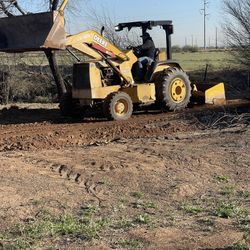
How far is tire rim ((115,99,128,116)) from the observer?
15.2 meters

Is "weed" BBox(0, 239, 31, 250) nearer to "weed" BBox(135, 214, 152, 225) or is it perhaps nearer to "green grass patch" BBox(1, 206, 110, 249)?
"green grass patch" BBox(1, 206, 110, 249)

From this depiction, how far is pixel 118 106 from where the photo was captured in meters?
15.2

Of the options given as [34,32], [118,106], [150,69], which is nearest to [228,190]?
[118,106]

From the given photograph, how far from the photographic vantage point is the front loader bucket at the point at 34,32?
548 inches

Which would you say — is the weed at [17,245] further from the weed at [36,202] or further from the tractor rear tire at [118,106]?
the tractor rear tire at [118,106]

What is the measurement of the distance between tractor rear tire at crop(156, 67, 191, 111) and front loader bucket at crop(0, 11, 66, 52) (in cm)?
339

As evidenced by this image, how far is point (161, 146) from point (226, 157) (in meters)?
1.58

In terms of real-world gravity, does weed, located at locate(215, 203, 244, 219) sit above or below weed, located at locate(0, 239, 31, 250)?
below

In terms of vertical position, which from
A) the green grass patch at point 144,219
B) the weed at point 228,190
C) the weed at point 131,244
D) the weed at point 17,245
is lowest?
the weed at point 228,190

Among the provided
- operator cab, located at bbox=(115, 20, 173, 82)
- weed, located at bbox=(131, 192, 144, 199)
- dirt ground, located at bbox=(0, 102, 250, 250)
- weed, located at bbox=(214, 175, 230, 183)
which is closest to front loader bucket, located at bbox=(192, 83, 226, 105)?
operator cab, located at bbox=(115, 20, 173, 82)

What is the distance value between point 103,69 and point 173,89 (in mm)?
2305

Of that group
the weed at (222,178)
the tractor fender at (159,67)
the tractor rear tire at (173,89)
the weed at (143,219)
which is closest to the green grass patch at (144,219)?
the weed at (143,219)

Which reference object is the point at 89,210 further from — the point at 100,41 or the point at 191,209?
the point at 100,41

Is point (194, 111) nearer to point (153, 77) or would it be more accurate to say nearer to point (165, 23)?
point (153, 77)
